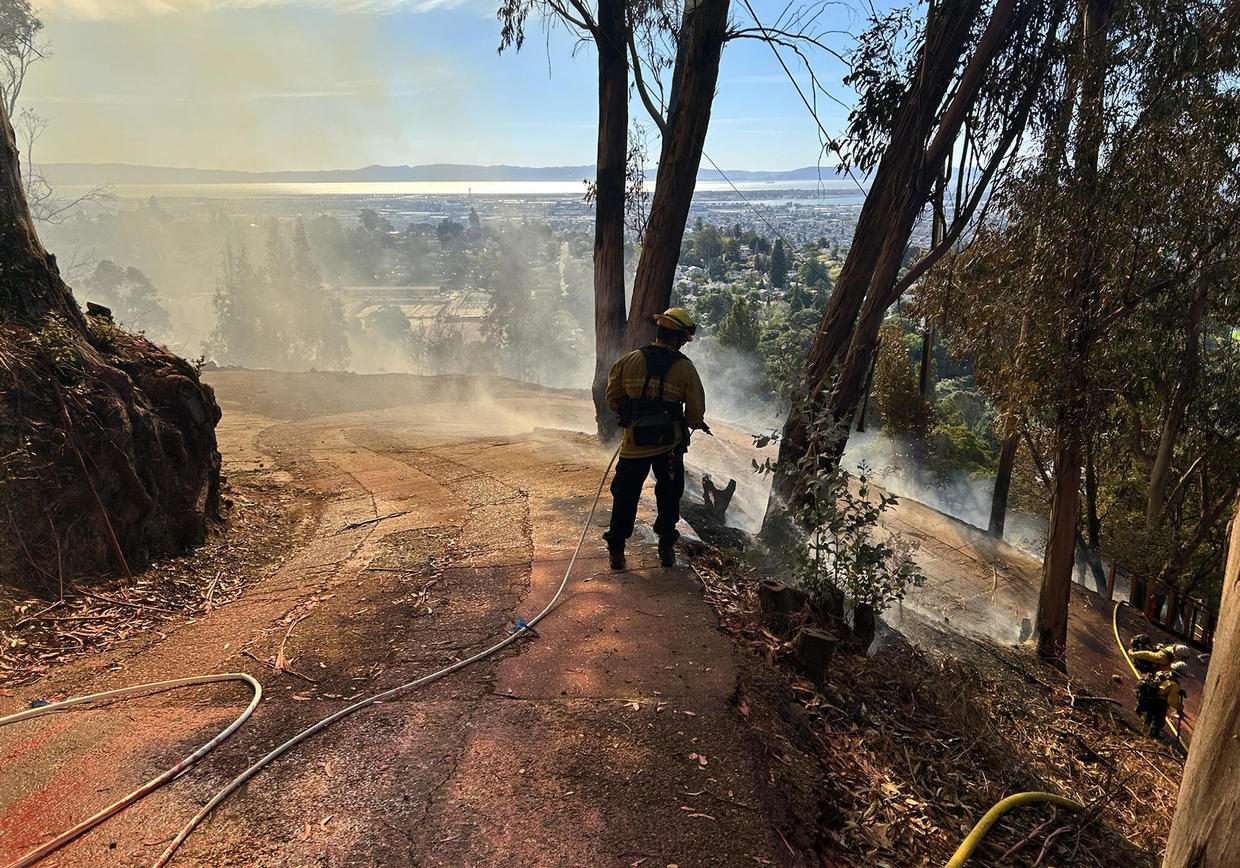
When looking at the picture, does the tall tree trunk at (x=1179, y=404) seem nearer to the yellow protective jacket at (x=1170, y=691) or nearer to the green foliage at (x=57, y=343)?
the yellow protective jacket at (x=1170, y=691)

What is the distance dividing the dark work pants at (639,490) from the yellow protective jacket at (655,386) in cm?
12

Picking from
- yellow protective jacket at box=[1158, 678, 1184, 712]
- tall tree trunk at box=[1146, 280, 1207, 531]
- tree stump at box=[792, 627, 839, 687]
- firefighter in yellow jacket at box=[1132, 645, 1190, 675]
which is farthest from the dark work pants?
tall tree trunk at box=[1146, 280, 1207, 531]

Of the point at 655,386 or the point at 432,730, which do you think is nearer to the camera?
the point at 432,730

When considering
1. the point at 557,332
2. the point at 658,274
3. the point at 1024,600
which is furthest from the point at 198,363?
the point at 557,332

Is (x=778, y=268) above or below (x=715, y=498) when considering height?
above

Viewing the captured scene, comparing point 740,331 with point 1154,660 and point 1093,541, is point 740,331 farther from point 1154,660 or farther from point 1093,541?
point 1154,660

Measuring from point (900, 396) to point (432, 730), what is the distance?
2104 centimetres

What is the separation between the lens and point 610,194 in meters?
10.4

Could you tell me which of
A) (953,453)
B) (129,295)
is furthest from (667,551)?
(129,295)

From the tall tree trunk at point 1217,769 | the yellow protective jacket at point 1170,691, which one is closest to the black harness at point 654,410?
the tall tree trunk at point 1217,769

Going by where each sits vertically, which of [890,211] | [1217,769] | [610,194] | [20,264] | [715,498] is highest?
[610,194]

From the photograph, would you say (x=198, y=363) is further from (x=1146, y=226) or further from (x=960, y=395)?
(x=960, y=395)

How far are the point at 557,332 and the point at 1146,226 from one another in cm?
5335

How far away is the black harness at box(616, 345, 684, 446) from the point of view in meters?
4.74
